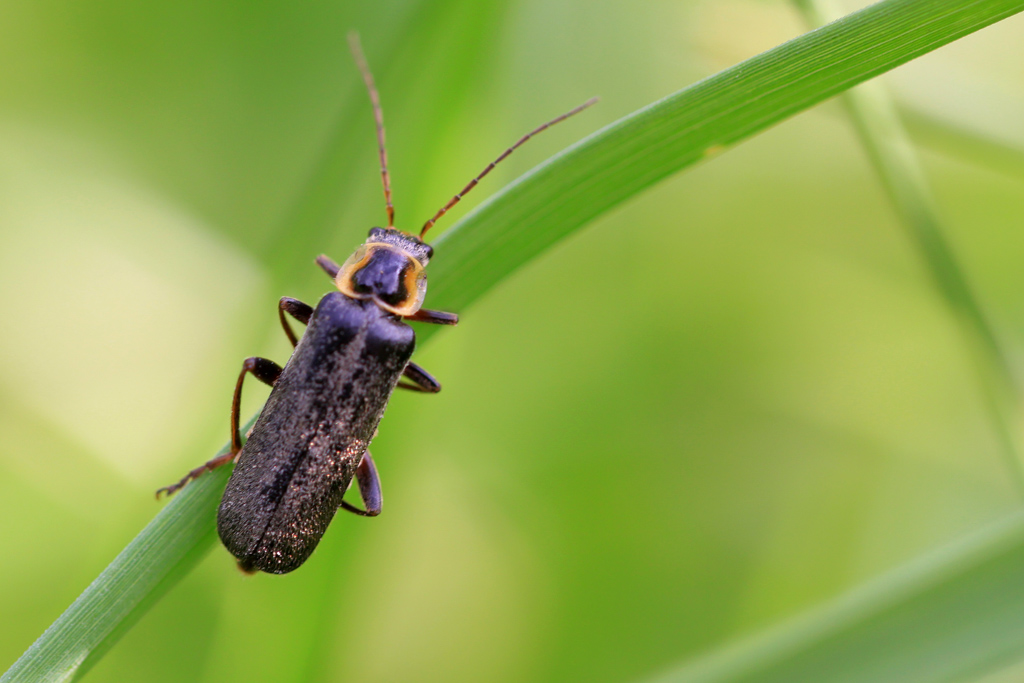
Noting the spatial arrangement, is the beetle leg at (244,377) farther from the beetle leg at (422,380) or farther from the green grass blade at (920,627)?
the green grass blade at (920,627)

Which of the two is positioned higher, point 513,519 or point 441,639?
point 513,519

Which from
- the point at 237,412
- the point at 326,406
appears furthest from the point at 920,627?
the point at 237,412

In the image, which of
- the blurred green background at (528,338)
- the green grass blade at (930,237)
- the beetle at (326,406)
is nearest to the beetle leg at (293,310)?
the beetle at (326,406)

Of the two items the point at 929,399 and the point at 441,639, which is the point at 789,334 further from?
the point at 441,639

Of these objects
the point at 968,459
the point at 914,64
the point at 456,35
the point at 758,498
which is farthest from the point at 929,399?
the point at 456,35

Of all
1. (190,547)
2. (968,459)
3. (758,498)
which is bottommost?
(190,547)

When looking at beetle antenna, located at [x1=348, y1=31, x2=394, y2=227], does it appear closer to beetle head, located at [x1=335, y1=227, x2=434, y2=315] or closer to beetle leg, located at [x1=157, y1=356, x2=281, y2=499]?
beetle head, located at [x1=335, y1=227, x2=434, y2=315]

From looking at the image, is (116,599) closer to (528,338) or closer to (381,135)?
(381,135)
